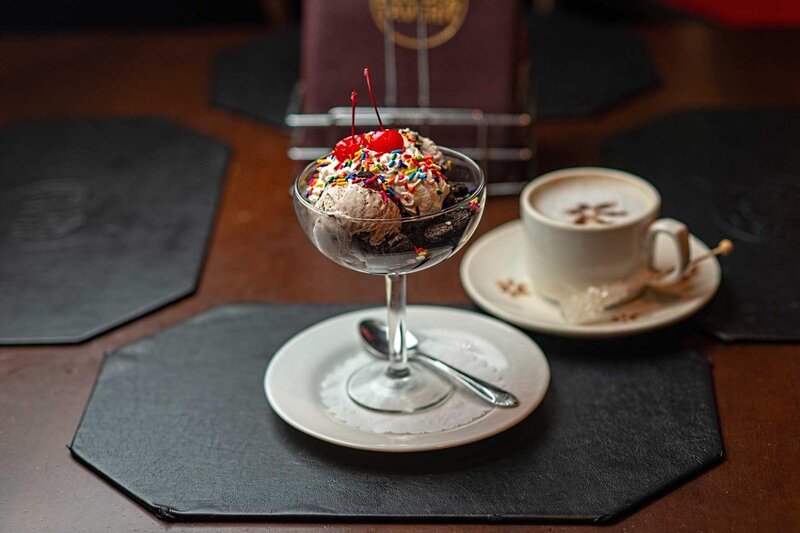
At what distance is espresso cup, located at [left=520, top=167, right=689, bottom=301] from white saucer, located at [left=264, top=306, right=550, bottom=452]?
9 centimetres

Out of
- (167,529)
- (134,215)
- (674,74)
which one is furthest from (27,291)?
(674,74)

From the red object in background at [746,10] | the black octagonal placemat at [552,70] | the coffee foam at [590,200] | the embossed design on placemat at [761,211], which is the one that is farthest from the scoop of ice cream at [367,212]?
the red object in background at [746,10]

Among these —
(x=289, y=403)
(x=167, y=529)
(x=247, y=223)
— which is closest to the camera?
(x=167, y=529)

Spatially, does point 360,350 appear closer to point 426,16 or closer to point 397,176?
point 397,176

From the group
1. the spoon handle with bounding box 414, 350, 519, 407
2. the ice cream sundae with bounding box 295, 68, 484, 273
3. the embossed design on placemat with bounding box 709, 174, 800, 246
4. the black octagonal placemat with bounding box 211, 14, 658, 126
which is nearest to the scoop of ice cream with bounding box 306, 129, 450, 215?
the ice cream sundae with bounding box 295, 68, 484, 273

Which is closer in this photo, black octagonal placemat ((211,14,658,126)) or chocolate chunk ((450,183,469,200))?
chocolate chunk ((450,183,469,200))

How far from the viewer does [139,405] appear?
35.5 inches

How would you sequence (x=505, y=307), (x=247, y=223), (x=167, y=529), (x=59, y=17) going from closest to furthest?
(x=167, y=529) < (x=505, y=307) < (x=247, y=223) < (x=59, y=17)

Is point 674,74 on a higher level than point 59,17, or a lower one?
higher

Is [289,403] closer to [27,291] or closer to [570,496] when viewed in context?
[570,496]

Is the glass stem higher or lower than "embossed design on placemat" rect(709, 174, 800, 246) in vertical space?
higher

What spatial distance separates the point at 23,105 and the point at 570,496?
48.4 inches

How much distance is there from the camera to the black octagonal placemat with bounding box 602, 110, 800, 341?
39.4 inches

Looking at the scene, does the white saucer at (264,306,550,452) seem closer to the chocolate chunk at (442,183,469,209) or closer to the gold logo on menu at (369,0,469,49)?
the chocolate chunk at (442,183,469,209)
